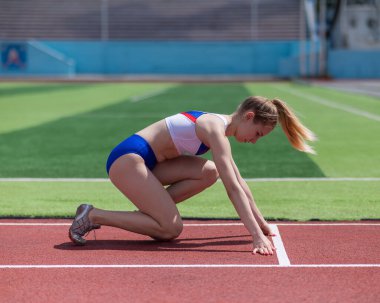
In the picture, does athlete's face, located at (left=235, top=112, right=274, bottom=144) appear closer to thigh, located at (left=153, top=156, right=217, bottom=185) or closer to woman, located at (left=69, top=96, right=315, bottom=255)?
woman, located at (left=69, top=96, right=315, bottom=255)

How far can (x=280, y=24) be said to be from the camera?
217 ft

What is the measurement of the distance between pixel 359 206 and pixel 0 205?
143 inches

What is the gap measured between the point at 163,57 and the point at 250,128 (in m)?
58.1

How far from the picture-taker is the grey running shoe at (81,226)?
6.82 metres

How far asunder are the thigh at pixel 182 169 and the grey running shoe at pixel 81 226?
0.65 m

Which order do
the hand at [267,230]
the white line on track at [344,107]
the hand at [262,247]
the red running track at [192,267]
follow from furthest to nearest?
the white line on track at [344,107]
the hand at [267,230]
the hand at [262,247]
the red running track at [192,267]

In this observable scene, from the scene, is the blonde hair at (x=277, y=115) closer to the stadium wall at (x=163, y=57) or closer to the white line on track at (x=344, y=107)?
the white line on track at (x=344, y=107)

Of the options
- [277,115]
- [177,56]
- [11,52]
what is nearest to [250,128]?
[277,115]

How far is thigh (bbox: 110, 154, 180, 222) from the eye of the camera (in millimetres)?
6855

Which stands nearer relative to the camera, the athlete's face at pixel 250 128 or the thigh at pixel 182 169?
the athlete's face at pixel 250 128

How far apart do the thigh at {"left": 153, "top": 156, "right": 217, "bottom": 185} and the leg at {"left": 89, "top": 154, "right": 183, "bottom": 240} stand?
25 cm

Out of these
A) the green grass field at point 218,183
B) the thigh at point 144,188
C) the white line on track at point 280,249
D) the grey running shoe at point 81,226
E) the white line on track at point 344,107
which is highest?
the thigh at point 144,188

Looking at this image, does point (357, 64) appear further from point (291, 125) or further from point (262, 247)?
point (262, 247)

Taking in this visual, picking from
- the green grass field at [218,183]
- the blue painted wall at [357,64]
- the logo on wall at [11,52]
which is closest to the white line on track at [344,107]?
the green grass field at [218,183]
